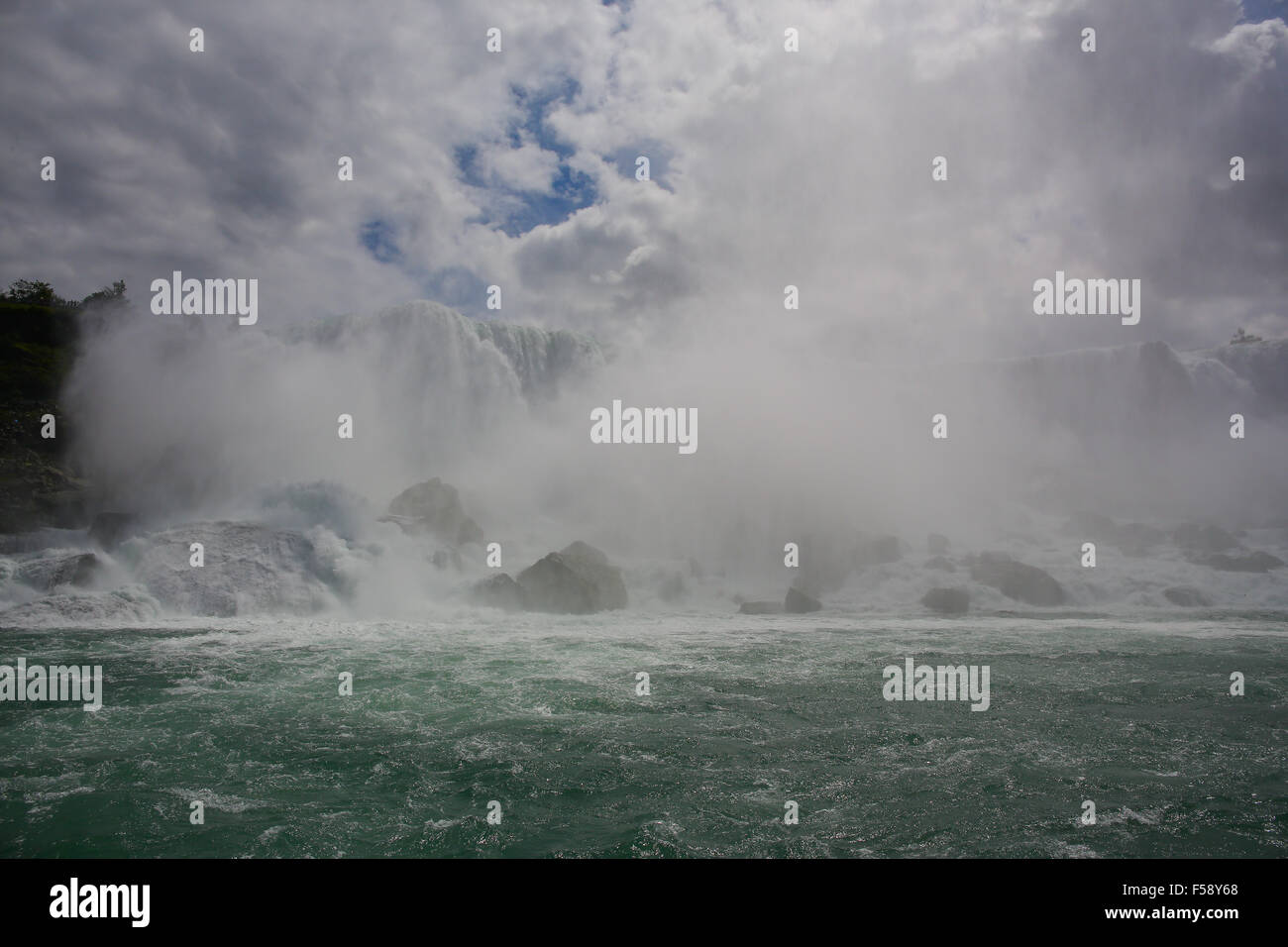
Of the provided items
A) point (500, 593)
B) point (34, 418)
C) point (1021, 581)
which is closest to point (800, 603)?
point (1021, 581)

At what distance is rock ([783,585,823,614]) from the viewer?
27750 millimetres

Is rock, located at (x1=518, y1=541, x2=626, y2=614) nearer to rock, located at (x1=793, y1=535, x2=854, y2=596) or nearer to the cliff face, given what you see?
rock, located at (x1=793, y1=535, x2=854, y2=596)

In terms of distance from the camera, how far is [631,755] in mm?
10344

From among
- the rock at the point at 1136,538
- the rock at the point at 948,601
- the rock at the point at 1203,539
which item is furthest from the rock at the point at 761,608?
the rock at the point at 1203,539

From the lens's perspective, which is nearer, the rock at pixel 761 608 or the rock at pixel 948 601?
the rock at pixel 948 601

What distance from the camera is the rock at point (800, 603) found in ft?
91.0

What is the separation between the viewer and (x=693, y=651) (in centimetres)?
1898

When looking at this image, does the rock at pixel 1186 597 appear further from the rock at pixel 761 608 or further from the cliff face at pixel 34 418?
the cliff face at pixel 34 418

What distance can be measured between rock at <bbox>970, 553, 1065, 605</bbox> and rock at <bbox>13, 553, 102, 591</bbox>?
117 ft

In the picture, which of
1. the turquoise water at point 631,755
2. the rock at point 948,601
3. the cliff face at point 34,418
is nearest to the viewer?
the turquoise water at point 631,755

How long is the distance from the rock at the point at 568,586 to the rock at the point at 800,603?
6.79 m

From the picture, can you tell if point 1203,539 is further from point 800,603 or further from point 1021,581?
point 800,603

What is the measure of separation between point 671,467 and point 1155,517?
33.6 meters
